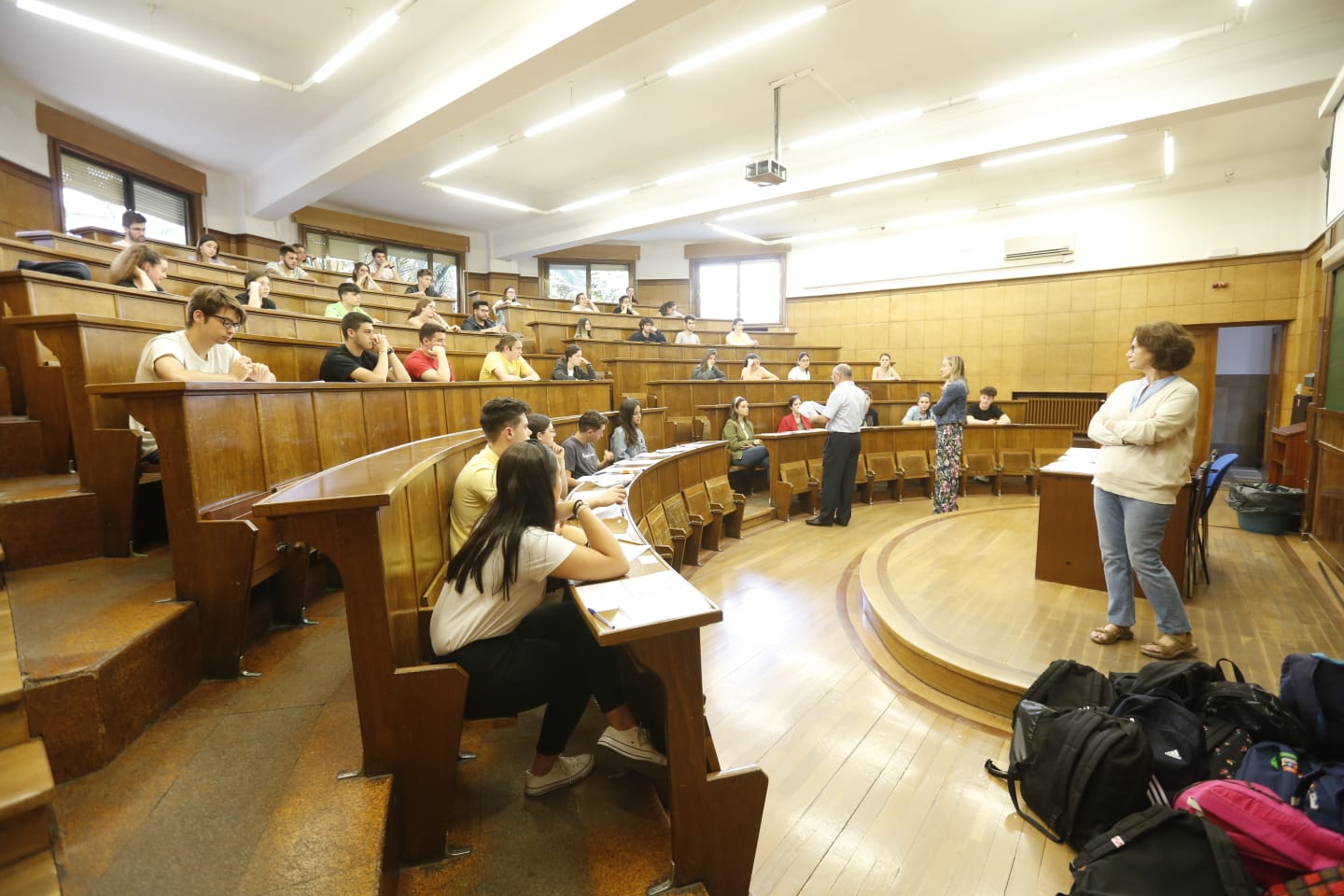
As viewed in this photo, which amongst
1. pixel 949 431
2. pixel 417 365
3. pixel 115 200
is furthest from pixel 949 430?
pixel 115 200

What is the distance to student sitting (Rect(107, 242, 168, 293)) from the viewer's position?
2.89 metres

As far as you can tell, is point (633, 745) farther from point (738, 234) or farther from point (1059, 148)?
point (738, 234)

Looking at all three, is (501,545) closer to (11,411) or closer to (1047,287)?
(11,411)

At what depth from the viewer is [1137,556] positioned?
243 centimetres

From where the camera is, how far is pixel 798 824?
1780 mm

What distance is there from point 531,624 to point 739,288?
1075 centimetres

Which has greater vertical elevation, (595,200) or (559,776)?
(595,200)

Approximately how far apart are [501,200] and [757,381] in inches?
201

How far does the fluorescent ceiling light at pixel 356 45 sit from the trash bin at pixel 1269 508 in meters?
7.55

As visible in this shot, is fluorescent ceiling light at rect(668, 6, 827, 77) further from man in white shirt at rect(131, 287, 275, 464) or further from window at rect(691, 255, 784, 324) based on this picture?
window at rect(691, 255, 784, 324)

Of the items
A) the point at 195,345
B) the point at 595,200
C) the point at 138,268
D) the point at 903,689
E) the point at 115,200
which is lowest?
the point at 903,689

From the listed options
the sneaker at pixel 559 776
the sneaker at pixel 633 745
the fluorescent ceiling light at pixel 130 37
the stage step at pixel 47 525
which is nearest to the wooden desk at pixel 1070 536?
the sneaker at pixel 633 745

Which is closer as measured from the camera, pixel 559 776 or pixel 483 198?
pixel 559 776

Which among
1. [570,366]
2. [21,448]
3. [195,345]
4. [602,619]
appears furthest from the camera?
[570,366]
